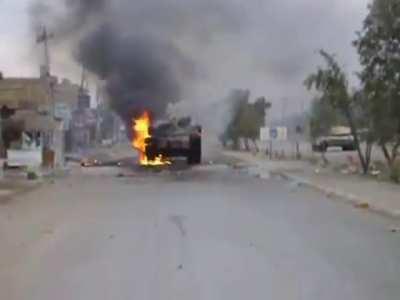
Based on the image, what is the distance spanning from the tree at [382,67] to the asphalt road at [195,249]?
718 cm

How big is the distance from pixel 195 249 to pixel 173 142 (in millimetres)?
36397

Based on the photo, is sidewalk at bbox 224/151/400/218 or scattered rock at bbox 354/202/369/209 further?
scattered rock at bbox 354/202/369/209

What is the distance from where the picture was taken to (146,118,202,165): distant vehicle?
48906 mm

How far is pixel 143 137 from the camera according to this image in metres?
51.9

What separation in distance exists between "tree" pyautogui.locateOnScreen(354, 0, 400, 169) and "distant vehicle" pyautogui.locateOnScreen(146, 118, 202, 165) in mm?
18062

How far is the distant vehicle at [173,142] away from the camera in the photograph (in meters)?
48.9

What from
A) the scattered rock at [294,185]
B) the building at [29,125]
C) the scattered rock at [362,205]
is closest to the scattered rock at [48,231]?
the scattered rock at [362,205]

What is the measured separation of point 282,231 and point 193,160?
34024 mm

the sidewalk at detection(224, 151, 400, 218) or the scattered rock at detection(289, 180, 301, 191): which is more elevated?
the sidewalk at detection(224, 151, 400, 218)

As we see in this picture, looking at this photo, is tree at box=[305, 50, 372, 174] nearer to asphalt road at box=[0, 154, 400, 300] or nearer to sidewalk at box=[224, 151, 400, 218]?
sidewalk at box=[224, 151, 400, 218]

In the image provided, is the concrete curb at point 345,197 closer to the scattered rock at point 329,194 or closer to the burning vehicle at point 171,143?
the scattered rock at point 329,194

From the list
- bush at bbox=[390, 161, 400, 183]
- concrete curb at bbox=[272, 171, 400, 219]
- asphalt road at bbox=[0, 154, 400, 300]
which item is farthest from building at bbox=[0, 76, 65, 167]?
asphalt road at bbox=[0, 154, 400, 300]

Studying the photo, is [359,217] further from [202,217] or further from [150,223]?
[150,223]

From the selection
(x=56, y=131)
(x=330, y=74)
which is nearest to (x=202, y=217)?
(x=330, y=74)
